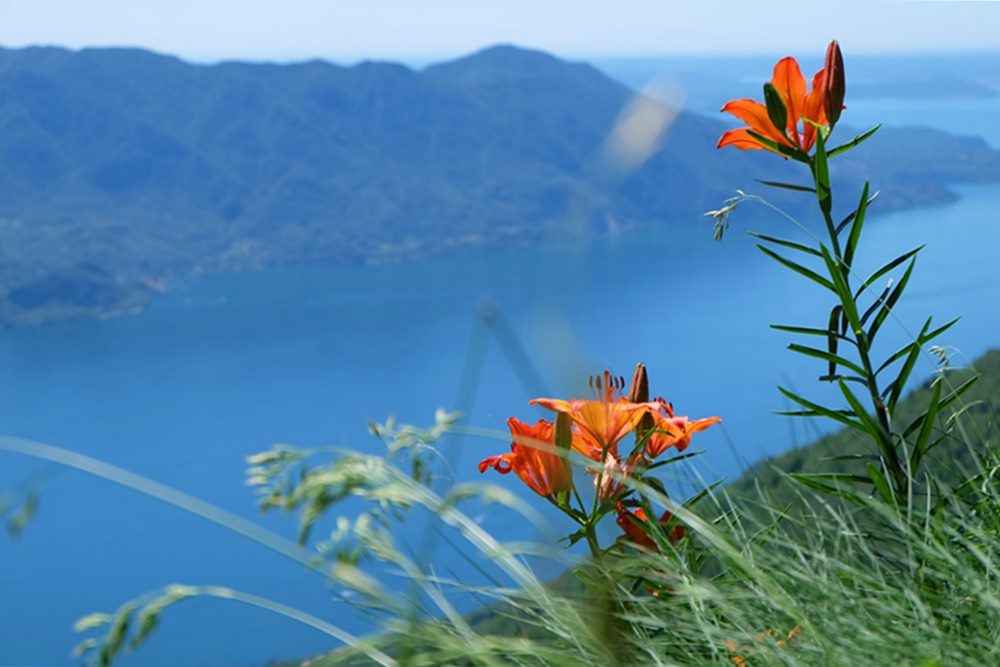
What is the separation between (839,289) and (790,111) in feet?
0.57

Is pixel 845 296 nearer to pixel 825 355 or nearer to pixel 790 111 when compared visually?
pixel 825 355

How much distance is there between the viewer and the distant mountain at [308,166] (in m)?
60.4

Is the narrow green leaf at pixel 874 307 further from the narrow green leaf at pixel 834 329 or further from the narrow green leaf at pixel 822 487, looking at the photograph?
Result: the narrow green leaf at pixel 822 487

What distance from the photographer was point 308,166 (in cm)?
7538

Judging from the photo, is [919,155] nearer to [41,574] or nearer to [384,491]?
[41,574]

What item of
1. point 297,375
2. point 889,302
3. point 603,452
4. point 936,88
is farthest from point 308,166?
point 603,452

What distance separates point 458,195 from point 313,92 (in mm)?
19320

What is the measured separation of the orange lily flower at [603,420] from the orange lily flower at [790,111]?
0.29 m

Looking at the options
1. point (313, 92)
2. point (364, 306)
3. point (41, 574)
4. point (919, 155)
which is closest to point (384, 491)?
point (41, 574)

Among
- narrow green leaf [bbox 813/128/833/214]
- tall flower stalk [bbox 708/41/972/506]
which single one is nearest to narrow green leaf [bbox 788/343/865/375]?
tall flower stalk [bbox 708/41/972/506]

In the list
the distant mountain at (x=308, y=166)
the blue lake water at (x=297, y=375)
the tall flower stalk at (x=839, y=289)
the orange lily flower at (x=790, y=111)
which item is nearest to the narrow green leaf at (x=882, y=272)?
the tall flower stalk at (x=839, y=289)

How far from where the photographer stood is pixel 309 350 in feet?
149

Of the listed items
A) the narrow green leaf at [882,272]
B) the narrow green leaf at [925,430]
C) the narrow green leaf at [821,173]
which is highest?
the narrow green leaf at [821,173]

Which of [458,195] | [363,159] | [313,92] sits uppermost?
[313,92]
